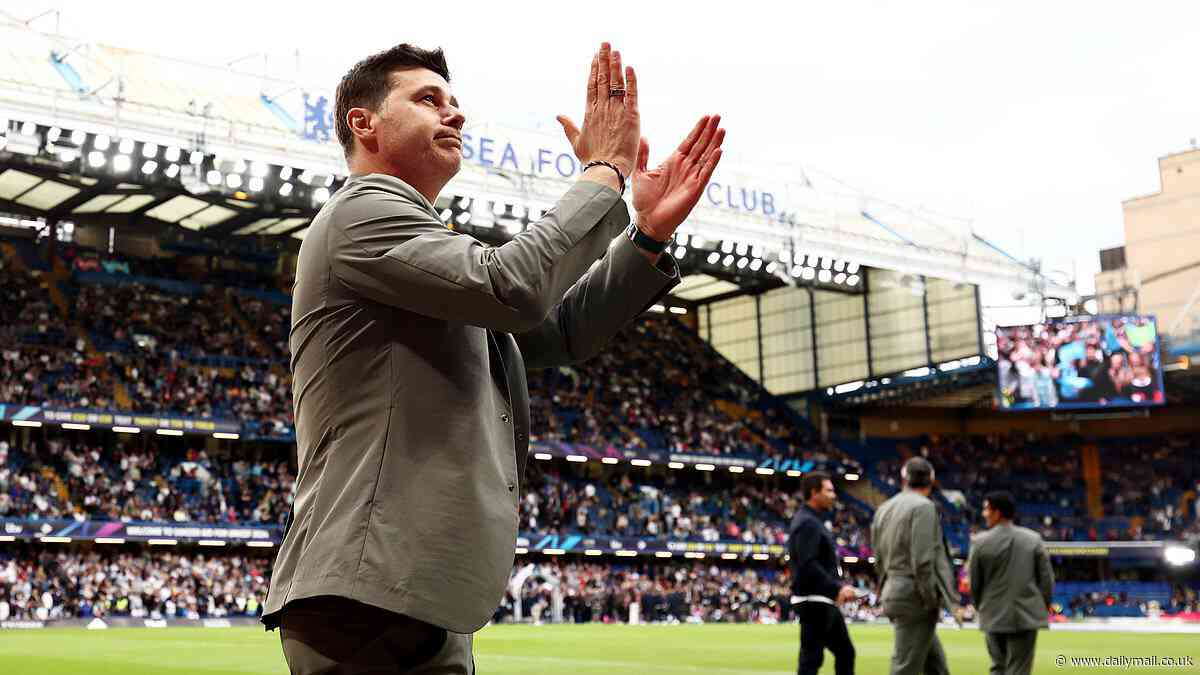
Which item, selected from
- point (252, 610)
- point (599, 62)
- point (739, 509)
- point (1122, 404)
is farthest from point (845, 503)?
point (599, 62)

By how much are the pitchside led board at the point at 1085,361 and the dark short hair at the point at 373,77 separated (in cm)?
4641

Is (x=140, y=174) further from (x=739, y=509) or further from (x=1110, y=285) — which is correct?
(x=1110, y=285)

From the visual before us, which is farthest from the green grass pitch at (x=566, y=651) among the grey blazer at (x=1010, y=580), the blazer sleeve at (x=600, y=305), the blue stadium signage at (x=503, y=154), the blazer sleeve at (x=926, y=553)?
the blazer sleeve at (x=600, y=305)

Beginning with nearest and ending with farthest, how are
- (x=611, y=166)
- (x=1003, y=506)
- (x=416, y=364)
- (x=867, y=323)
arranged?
1. (x=416, y=364)
2. (x=611, y=166)
3. (x=1003, y=506)
4. (x=867, y=323)

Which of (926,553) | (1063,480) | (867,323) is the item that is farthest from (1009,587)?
(1063,480)

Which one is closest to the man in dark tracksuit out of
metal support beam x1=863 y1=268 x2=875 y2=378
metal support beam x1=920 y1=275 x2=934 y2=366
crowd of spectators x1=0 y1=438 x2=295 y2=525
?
crowd of spectators x1=0 y1=438 x2=295 y2=525

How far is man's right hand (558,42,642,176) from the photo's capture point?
2.71 meters

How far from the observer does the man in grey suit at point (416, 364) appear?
2.34 metres

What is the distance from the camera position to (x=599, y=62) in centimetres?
276

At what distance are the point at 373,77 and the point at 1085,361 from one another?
47066 millimetres

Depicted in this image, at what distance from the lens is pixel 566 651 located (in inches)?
817

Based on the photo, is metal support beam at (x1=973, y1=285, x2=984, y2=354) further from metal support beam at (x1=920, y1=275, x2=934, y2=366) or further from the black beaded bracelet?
the black beaded bracelet

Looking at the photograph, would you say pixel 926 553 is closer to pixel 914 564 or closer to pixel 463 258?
pixel 914 564

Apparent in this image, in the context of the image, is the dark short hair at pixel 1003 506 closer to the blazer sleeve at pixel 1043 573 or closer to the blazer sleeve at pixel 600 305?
the blazer sleeve at pixel 1043 573
